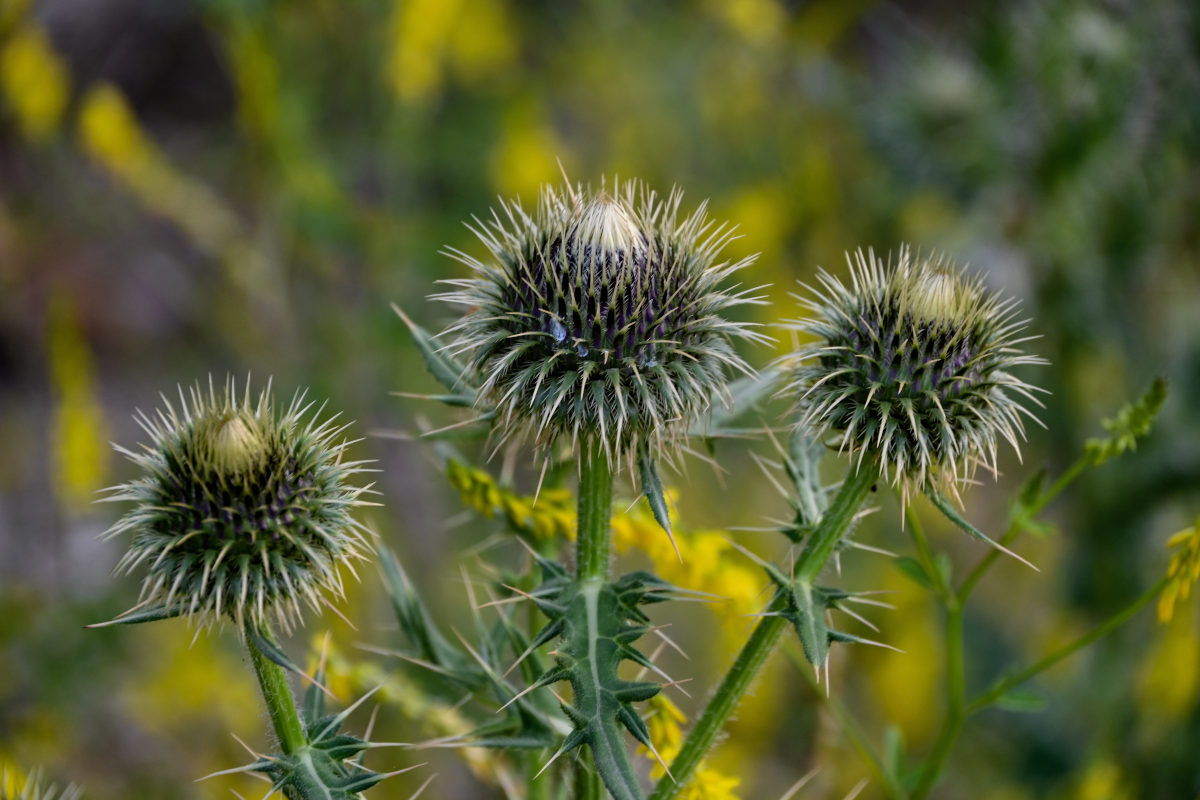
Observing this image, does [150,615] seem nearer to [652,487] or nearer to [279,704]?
[279,704]

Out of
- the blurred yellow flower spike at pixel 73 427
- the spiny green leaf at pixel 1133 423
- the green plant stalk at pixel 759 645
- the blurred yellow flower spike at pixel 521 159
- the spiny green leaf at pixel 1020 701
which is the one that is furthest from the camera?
the blurred yellow flower spike at pixel 521 159

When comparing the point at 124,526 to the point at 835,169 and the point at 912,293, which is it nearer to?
the point at 912,293

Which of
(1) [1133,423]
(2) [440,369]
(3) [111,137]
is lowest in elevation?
(1) [1133,423]

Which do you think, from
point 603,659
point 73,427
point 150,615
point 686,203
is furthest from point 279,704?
point 686,203

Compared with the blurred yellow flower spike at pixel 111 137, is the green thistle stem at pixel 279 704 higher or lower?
lower

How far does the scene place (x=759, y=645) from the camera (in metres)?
2.31

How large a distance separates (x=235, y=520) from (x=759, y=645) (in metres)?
1.24

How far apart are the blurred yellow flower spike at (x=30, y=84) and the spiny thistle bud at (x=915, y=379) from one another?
5.39 m

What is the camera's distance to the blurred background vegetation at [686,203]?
513cm

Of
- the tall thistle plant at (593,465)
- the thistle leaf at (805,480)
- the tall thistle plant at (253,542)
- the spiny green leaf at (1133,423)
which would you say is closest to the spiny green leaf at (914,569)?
Answer: the tall thistle plant at (593,465)

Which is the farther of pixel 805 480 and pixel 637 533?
pixel 637 533

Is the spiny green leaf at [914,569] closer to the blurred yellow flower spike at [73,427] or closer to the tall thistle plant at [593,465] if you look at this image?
the tall thistle plant at [593,465]

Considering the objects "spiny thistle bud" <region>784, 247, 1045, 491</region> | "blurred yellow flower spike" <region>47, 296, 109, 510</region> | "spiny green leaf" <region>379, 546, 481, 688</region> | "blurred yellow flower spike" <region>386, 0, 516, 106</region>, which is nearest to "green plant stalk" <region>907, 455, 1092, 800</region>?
"spiny thistle bud" <region>784, 247, 1045, 491</region>

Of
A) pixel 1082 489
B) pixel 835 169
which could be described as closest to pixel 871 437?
pixel 1082 489
